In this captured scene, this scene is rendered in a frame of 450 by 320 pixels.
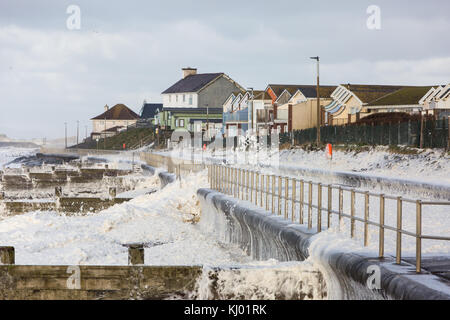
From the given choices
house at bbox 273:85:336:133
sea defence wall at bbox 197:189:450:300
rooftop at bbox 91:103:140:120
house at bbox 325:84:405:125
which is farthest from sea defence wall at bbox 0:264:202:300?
rooftop at bbox 91:103:140:120

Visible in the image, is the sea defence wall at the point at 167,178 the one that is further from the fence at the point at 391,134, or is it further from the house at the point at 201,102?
the house at the point at 201,102

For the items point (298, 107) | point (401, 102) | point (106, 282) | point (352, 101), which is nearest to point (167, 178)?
point (106, 282)

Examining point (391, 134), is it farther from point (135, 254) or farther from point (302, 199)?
point (135, 254)

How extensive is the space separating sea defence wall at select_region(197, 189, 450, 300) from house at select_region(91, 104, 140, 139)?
137 metres

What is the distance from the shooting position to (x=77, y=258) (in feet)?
62.4

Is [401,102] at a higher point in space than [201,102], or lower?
lower

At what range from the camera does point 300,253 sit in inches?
484

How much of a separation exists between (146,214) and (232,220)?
645 centimetres

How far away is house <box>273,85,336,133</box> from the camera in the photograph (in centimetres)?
7719

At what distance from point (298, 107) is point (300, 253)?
68209 millimetres

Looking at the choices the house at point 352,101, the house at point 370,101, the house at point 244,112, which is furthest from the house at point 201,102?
the house at point 370,101

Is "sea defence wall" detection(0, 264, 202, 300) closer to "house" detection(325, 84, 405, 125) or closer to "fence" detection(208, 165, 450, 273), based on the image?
"fence" detection(208, 165, 450, 273)

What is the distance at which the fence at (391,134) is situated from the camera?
35.7m
